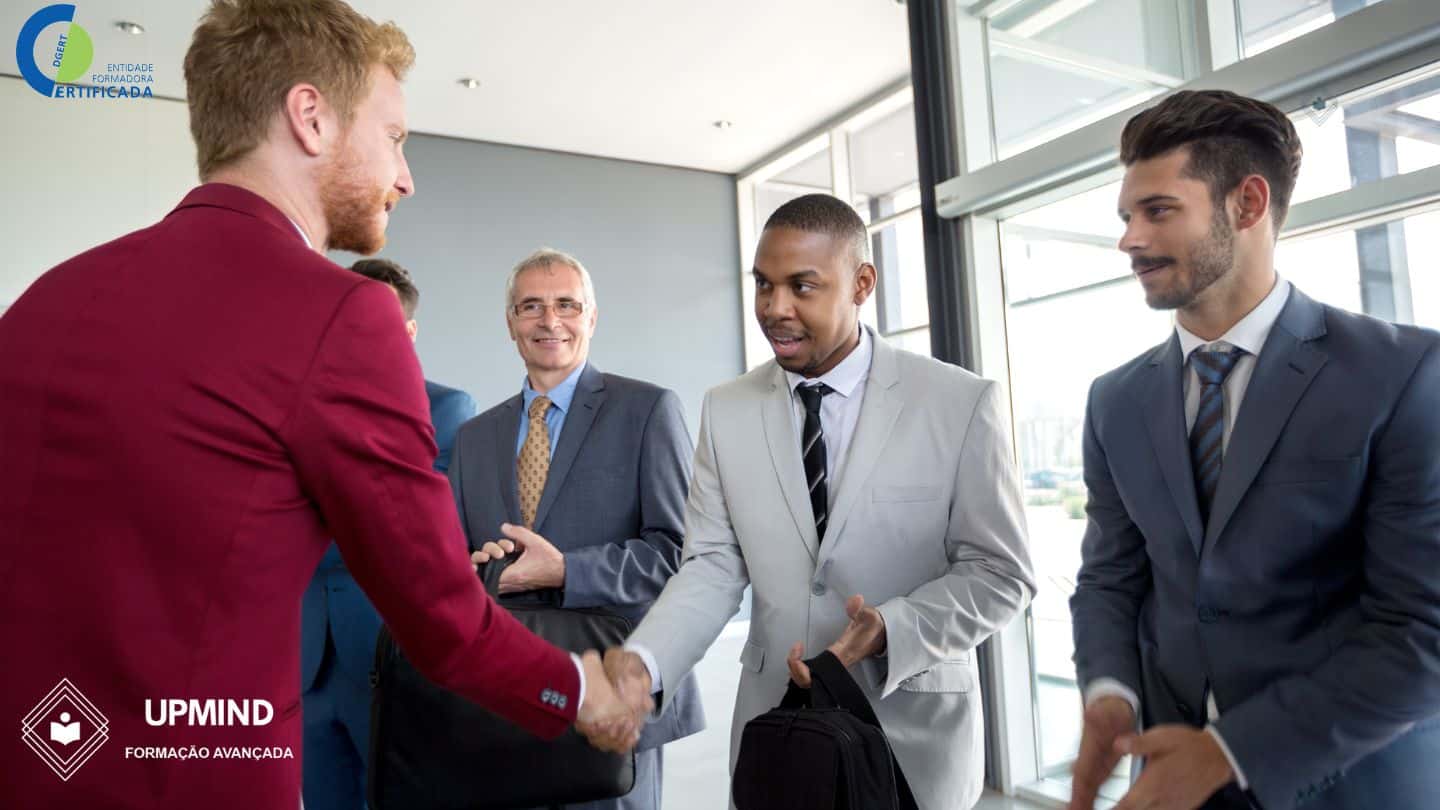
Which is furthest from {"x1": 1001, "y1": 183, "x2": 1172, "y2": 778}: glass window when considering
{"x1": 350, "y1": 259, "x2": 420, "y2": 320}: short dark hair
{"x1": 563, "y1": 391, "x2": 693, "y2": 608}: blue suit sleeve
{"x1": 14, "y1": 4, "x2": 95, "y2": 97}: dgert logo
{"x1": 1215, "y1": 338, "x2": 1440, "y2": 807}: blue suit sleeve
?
{"x1": 14, "y1": 4, "x2": 95, "y2": 97}: dgert logo

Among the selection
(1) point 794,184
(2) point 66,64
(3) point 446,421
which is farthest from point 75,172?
(1) point 794,184

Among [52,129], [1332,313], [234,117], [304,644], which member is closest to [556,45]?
[52,129]

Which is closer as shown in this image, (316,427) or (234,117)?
(316,427)

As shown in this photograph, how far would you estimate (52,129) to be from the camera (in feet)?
21.4

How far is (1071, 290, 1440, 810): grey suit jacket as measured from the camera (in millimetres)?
1167

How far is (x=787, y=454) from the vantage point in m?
1.91

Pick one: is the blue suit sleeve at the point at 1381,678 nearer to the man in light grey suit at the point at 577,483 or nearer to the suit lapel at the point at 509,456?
the man in light grey suit at the point at 577,483

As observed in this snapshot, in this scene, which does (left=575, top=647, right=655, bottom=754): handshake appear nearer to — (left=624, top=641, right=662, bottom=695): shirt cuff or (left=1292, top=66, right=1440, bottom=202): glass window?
(left=624, top=641, right=662, bottom=695): shirt cuff

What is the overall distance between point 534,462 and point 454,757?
890 millimetres

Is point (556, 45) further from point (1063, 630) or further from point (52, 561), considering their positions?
point (52, 561)

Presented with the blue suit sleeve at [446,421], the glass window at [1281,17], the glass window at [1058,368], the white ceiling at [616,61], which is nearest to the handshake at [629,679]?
the blue suit sleeve at [446,421]

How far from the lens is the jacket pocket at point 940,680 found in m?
1.74

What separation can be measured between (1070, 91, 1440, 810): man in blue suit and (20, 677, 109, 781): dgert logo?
1.23 metres

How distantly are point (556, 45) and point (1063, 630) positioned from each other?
191 inches
